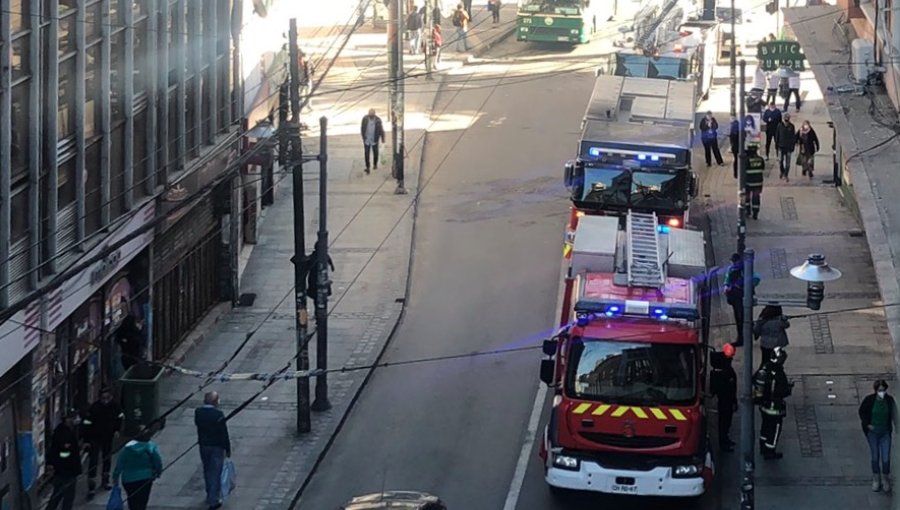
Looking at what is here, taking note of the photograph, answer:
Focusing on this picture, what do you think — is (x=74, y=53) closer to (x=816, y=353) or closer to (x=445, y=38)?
(x=816, y=353)

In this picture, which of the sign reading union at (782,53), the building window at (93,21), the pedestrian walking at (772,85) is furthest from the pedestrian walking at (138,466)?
the pedestrian walking at (772,85)

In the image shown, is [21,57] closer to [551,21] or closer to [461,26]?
[461,26]

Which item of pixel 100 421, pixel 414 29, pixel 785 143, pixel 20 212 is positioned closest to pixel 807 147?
pixel 785 143

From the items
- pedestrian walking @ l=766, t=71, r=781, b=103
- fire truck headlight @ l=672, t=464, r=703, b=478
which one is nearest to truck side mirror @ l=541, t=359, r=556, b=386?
fire truck headlight @ l=672, t=464, r=703, b=478

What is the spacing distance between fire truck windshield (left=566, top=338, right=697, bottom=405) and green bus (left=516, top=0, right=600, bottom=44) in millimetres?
36512

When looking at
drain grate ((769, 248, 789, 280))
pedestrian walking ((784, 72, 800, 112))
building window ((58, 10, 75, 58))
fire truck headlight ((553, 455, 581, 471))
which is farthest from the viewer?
pedestrian walking ((784, 72, 800, 112))

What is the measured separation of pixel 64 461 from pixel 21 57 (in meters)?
5.25

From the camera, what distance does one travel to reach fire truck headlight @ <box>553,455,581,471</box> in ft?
73.0

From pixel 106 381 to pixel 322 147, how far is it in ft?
16.8

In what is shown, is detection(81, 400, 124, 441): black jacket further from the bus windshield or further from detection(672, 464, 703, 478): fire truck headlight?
the bus windshield

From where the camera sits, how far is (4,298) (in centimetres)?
2194

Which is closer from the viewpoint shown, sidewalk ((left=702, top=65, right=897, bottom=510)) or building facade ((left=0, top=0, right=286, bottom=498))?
building facade ((left=0, top=0, right=286, bottom=498))

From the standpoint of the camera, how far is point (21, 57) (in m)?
22.2

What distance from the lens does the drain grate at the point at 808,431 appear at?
83.3 ft
